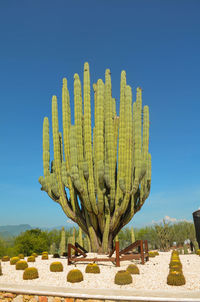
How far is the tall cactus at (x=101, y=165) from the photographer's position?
1591cm

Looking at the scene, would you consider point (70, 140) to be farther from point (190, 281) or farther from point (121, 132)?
point (190, 281)

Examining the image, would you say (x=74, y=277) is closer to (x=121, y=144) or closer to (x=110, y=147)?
(x=110, y=147)

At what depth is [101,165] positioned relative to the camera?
15492 mm

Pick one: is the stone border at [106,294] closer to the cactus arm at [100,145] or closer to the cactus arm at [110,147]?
the cactus arm at [100,145]

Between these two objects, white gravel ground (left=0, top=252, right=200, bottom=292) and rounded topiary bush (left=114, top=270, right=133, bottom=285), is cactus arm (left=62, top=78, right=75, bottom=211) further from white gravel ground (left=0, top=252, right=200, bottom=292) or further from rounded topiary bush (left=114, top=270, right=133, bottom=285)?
rounded topiary bush (left=114, top=270, right=133, bottom=285)

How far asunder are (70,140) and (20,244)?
39.0 ft

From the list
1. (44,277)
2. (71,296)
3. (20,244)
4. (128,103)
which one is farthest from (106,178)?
(20,244)

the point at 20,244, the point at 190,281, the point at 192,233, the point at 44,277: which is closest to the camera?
the point at 190,281

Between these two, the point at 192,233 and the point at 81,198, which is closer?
the point at 81,198

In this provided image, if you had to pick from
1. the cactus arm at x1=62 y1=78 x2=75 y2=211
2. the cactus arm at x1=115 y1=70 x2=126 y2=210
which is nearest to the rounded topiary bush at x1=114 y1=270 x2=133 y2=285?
the cactus arm at x1=115 y1=70 x2=126 y2=210

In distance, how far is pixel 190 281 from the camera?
860 centimetres

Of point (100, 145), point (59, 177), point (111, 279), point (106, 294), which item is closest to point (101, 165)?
point (100, 145)

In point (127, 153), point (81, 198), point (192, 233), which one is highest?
point (127, 153)

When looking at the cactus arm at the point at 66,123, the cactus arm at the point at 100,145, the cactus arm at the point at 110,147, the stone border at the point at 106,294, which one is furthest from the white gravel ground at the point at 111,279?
the cactus arm at the point at 66,123
